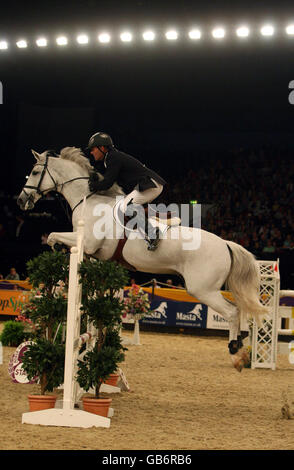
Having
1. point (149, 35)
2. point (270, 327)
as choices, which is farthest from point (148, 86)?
point (270, 327)

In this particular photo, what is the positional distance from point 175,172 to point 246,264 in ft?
48.6

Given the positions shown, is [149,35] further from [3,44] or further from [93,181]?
[93,181]

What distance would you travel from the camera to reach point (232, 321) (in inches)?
245

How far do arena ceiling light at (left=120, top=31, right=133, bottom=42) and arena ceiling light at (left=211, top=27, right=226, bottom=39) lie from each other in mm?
1730

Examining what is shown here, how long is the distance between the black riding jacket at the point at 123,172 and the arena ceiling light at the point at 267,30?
20.1 feet

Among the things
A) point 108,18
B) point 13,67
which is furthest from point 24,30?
point 13,67

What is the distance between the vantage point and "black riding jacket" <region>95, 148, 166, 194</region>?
19.8 ft

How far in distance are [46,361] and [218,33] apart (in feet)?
27.2

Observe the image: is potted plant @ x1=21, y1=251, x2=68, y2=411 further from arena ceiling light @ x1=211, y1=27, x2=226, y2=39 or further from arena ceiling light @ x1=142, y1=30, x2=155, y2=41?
arena ceiling light @ x1=142, y1=30, x2=155, y2=41

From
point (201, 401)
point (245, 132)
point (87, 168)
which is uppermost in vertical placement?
point (245, 132)

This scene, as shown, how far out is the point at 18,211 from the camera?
62.1ft

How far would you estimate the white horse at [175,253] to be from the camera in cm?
618

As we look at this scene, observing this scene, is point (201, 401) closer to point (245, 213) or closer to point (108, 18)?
point (108, 18)

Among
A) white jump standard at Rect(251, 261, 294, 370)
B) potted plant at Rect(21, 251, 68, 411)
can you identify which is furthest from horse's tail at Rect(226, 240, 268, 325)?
white jump standard at Rect(251, 261, 294, 370)
